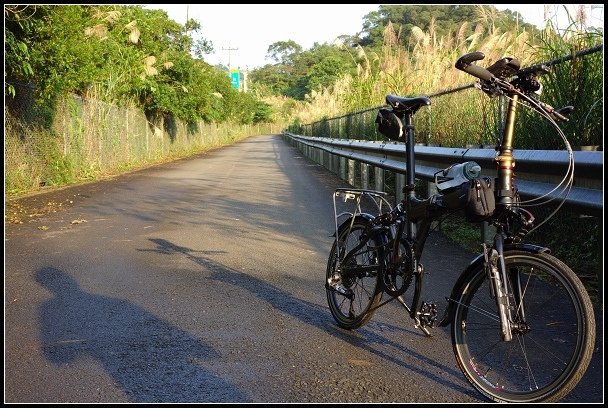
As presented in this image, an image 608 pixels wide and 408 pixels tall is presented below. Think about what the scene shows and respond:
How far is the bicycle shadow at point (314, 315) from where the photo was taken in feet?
12.6

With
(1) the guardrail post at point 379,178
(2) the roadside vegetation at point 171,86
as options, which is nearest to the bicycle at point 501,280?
(2) the roadside vegetation at point 171,86

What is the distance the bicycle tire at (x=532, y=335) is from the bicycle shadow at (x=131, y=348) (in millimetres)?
1154

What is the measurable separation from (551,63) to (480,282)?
9.72 ft

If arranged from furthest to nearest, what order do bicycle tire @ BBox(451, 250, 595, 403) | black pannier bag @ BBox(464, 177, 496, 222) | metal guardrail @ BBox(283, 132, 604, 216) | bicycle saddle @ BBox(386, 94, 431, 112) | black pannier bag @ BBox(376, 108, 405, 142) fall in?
1. metal guardrail @ BBox(283, 132, 604, 216)
2. black pannier bag @ BBox(376, 108, 405, 142)
3. bicycle saddle @ BBox(386, 94, 431, 112)
4. black pannier bag @ BBox(464, 177, 496, 222)
5. bicycle tire @ BBox(451, 250, 595, 403)

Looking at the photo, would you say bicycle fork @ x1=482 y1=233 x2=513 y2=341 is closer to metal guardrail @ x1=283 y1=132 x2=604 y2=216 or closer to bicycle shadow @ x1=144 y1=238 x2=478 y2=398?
bicycle shadow @ x1=144 y1=238 x2=478 y2=398

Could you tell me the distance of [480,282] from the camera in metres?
3.45

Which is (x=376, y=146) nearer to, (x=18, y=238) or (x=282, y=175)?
(x=18, y=238)

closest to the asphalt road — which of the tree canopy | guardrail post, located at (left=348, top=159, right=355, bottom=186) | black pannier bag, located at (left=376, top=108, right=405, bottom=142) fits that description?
black pannier bag, located at (left=376, top=108, right=405, bottom=142)

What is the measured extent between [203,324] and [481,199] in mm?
2158

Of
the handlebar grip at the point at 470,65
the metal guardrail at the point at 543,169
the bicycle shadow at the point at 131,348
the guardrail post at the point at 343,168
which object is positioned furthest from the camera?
the guardrail post at the point at 343,168

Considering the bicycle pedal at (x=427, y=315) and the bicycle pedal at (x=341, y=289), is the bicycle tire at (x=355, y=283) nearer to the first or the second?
the bicycle pedal at (x=341, y=289)

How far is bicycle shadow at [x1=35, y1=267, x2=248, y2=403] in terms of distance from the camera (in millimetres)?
3547

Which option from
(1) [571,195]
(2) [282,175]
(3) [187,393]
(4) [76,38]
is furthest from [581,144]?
(2) [282,175]

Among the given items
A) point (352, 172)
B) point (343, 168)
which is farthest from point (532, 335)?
point (343, 168)
